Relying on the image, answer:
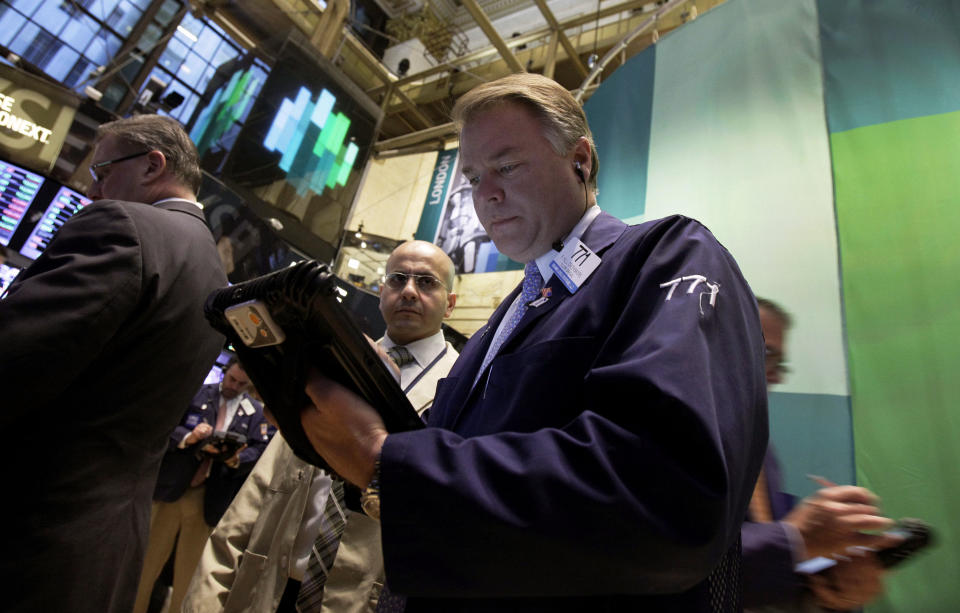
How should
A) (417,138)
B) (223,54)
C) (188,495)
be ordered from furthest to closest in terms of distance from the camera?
(417,138) → (223,54) → (188,495)

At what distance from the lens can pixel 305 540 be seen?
2105mm

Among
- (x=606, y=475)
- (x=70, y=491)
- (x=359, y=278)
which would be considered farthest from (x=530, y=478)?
(x=359, y=278)

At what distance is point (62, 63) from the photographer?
595 centimetres

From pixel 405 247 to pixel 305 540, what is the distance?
1.50m

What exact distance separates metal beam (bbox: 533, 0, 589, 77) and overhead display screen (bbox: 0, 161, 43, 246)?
7.40 metres

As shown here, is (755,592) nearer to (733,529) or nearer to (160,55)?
(733,529)

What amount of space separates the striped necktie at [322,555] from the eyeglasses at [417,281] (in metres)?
1.02

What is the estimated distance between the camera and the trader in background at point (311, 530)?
5.88ft

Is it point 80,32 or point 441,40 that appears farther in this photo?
point 441,40

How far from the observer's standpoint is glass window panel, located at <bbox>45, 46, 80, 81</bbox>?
579 centimetres

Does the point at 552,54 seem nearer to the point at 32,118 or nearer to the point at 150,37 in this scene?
the point at 150,37

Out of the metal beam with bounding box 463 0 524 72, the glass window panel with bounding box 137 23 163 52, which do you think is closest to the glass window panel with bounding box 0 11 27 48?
the glass window panel with bounding box 137 23 163 52

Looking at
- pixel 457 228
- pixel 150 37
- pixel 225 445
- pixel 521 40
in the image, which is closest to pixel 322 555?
pixel 225 445

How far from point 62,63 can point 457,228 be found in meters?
5.23
